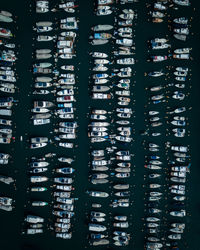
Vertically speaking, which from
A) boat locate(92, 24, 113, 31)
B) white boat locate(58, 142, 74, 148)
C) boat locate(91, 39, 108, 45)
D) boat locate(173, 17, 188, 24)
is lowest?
white boat locate(58, 142, 74, 148)

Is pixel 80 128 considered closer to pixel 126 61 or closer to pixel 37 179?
pixel 37 179

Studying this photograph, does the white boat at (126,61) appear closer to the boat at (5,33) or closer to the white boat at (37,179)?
the boat at (5,33)

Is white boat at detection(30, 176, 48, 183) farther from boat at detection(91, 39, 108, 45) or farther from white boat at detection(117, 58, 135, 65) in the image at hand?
boat at detection(91, 39, 108, 45)

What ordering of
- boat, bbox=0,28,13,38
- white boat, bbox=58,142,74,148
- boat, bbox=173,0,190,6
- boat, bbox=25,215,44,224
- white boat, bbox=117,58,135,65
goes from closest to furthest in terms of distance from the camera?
boat, bbox=0,28,13,38 < boat, bbox=25,215,44,224 < white boat, bbox=58,142,74,148 < white boat, bbox=117,58,135,65 < boat, bbox=173,0,190,6

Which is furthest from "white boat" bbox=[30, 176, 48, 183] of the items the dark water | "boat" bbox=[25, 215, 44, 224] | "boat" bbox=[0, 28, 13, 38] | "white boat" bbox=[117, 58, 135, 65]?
"boat" bbox=[0, 28, 13, 38]

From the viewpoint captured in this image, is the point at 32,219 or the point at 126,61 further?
the point at 126,61

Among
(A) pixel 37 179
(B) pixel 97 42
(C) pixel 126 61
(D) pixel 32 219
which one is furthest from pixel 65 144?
(B) pixel 97 42

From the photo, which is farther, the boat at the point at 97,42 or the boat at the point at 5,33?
the boat at the point at 97,42

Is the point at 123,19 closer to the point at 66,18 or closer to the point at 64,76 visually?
the point at 66,18

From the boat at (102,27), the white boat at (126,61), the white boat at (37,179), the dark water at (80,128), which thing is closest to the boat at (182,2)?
the dark water at (80,128)
